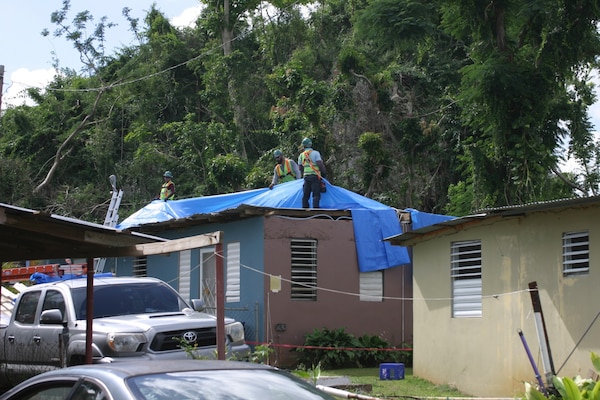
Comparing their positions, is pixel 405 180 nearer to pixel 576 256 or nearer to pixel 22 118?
pixel 576 256

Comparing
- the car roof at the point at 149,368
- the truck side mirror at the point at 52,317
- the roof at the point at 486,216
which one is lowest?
the car roof at the point at 149,368

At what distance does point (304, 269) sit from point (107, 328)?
7529mm

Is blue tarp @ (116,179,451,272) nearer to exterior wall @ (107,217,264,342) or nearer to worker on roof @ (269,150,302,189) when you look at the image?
exterior wall @ (107,217,264,342)

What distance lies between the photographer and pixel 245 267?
18.8 m

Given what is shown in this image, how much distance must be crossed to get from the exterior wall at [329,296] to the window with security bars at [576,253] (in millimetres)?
6498

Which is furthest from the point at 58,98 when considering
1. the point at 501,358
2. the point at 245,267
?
the point at 501,358

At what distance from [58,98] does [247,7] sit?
36.3 ft

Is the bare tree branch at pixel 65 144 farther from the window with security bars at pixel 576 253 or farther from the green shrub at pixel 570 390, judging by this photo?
the green shrub at pixel 570 390

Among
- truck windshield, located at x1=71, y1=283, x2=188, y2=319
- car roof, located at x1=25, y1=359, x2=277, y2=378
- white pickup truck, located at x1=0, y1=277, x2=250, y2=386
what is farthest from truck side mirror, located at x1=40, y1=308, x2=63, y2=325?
car roof, located at x1=25, y1=359, x2=277, y2=378

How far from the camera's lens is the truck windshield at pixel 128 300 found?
12.8 meters

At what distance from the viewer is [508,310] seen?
1419 cm

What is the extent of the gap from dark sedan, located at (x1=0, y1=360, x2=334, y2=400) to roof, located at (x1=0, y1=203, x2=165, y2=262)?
10.3 feet

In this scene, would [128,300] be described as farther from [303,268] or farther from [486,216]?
[303,268]

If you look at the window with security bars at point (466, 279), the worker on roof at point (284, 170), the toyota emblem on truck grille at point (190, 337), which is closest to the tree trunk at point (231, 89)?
the worker on roof at point (284, 170)
